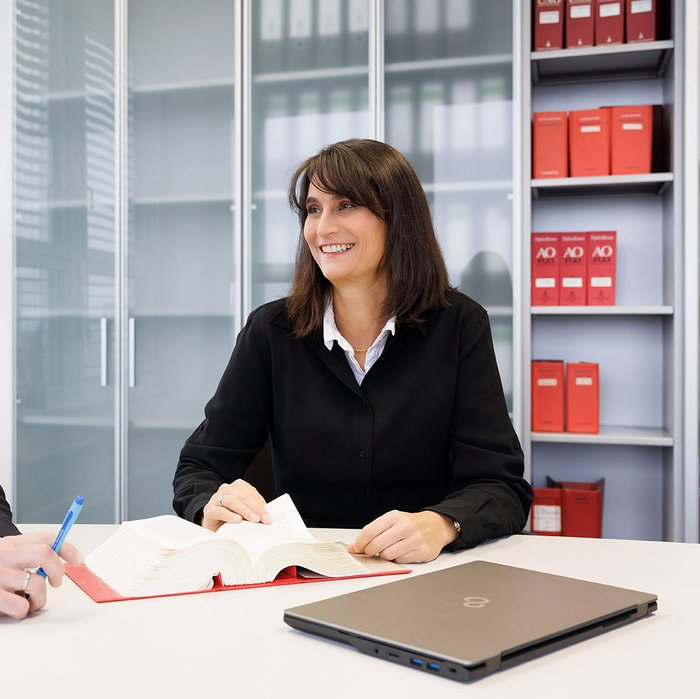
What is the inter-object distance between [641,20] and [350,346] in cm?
192

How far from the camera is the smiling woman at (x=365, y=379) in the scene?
65.2 inches

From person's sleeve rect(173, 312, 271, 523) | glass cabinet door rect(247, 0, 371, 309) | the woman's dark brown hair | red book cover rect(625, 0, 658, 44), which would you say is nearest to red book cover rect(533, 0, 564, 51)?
red book cover rect(625, 0, 658, 44)

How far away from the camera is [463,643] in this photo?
794mm

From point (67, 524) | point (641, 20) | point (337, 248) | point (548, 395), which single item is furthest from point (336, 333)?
point (641, 20)

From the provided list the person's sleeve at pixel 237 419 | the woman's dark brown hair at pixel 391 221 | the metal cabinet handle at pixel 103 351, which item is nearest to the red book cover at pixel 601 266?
the woman's dark brown hair at pixel 391 221

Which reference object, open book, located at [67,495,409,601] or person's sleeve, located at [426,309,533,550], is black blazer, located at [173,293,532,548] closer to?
person's sleeve, located at [426,309,533,550]

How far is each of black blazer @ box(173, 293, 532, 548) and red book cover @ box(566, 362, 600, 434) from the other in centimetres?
129

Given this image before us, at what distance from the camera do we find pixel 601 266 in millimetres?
2930

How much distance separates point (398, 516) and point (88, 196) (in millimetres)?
2536

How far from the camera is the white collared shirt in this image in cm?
171

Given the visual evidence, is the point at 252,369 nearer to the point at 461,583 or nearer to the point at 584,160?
the point at 461,583

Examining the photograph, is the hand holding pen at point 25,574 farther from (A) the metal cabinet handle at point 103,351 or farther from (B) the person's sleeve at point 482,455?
(A) the metal cabinet handle at point 103,351

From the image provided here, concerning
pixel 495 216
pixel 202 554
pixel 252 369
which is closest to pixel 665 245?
pixel 495 216

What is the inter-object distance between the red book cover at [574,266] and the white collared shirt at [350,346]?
1.40 metres
